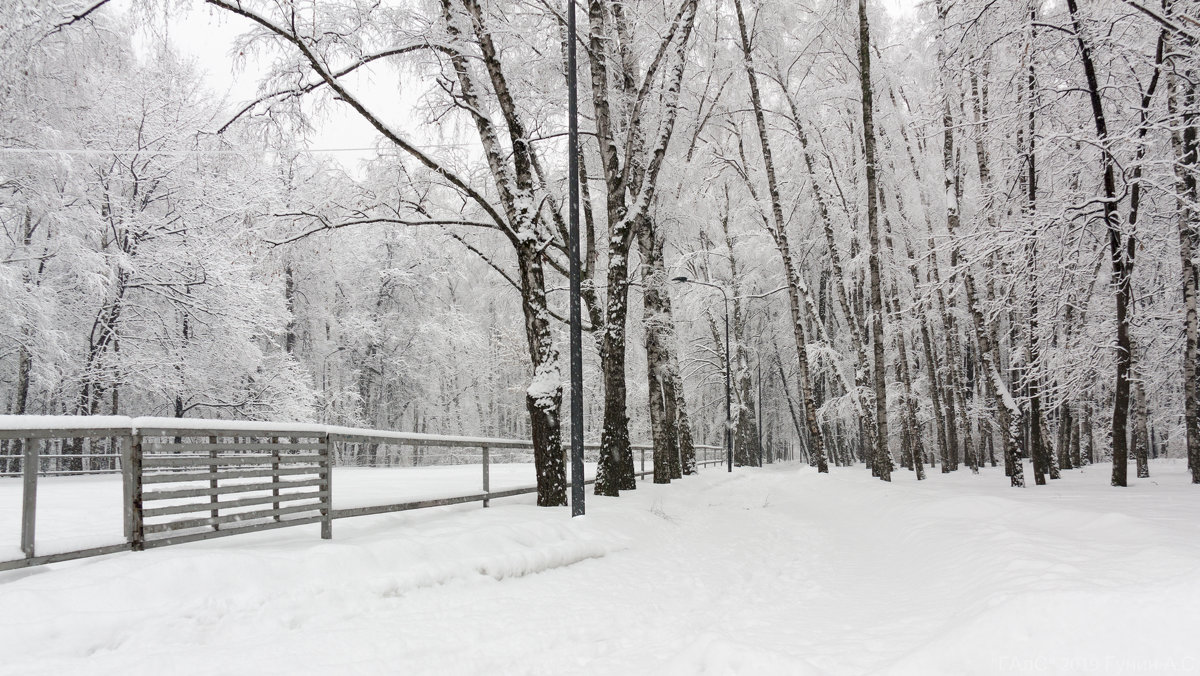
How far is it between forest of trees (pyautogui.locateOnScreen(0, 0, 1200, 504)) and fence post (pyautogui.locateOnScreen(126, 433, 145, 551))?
5.62 meters

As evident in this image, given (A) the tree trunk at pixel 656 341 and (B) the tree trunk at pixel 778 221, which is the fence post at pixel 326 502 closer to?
(A) the tree trunk at pixel 656 341

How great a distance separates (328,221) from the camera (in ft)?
36.0

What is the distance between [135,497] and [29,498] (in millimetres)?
697

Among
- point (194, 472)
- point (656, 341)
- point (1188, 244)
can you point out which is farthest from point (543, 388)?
point (1188, 244)

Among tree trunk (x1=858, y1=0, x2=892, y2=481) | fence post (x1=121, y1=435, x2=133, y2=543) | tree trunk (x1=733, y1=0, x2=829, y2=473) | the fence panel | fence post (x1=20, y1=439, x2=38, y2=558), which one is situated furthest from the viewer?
tree trunk (x1=733, y1=0, x2=829, y2=473)

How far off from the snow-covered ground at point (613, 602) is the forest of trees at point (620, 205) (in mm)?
3551

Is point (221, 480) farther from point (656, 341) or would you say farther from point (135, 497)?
point (656, 341)

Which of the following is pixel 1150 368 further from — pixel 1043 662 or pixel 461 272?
pixel 461 272

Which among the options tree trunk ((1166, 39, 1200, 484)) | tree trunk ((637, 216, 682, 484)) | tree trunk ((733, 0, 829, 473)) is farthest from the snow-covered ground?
tree trunk ((733, 0, 829, 473))

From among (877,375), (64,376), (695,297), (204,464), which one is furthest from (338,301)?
(204,464)

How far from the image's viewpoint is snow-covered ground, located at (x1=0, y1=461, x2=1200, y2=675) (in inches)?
156

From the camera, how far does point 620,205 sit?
12.9 m

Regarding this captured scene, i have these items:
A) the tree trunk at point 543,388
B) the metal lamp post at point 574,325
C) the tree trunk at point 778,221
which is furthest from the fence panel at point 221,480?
the tree trunk at point 778,221

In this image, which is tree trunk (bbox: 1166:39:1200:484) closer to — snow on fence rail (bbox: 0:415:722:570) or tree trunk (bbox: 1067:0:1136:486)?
tree trunk (bbox: 1067:0:1136:486)
